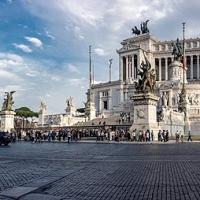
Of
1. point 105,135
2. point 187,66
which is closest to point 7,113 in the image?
point 105,135

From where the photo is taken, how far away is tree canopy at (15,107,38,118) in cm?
12838

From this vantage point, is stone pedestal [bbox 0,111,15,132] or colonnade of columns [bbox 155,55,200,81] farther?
colonnade of columns [bbox 155,55,200,81]

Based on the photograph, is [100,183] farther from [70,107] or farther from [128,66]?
[128,66]

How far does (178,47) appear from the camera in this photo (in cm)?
9012

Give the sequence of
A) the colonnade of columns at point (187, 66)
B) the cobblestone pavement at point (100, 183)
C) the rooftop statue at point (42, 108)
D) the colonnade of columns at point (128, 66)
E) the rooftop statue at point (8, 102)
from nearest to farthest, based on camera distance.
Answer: the cobblestone pavement at point (100, 183)
the rooftop statue at point (8, 102)
the rooftop statue at point (42, 108)
the colonnade of columns at point (128, 66)
the colonnade of columns at point (187, 66)

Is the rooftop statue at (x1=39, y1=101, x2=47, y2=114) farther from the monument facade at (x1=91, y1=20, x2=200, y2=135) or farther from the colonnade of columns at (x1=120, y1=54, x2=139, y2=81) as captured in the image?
the colonnade of columns at (x1=120, y1=54, x2=139, y2=81)

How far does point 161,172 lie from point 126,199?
4.45m

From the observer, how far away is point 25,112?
428 ft

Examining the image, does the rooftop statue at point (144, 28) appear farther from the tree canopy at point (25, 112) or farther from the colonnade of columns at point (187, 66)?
the tree canopy at point (25, 112)

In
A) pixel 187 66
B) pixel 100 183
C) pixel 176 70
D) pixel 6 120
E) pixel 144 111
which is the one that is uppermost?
pixel 187 66

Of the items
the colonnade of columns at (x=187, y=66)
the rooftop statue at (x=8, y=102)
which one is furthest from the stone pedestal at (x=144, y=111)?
the colonnade of columns at (x=187, y=66)

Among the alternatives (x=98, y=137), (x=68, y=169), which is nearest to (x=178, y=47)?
(x=98, y=137)

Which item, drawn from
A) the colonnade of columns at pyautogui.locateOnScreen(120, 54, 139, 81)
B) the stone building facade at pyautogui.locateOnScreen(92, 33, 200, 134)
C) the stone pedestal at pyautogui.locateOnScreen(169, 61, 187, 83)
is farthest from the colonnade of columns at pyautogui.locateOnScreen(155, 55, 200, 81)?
the stone pedestal at pyautogui.locateOnScreen(169, 61, 187, 83)

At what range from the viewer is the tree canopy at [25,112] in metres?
128
